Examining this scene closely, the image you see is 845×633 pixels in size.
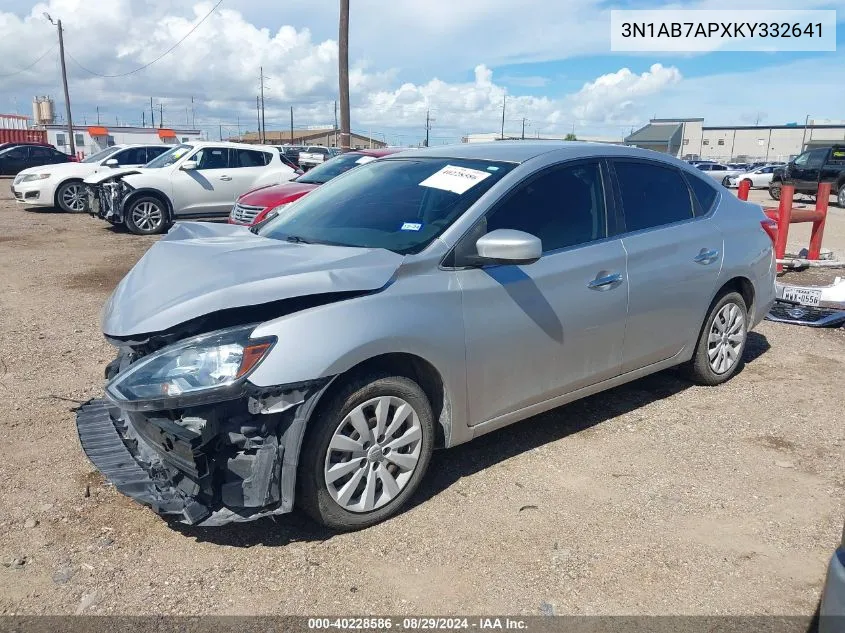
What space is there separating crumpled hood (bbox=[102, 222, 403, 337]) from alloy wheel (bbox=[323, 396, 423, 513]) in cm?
A: 56

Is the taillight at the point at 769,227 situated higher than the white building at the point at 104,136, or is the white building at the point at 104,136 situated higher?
the white building at the point at 104,136

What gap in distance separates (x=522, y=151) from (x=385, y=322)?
1554 millimetres

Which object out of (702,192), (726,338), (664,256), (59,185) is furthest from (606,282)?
(59,185)

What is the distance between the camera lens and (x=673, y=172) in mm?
4734

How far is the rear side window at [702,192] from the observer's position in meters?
4.83

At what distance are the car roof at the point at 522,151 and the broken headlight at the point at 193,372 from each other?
1.84m

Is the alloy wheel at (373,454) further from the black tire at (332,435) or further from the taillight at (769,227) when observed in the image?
the taillight at (769,227)

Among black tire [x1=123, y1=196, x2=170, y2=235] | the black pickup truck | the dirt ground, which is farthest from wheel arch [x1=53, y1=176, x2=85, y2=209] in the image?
the black pickup truck

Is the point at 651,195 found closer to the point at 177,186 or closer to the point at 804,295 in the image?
the point at 804,295

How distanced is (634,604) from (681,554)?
463 millimetres

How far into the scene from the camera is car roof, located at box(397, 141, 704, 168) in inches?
157

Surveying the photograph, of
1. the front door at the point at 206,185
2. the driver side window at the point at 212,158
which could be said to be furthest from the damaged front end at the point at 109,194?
the driver side window at the point at 212,158

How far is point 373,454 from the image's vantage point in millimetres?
3145

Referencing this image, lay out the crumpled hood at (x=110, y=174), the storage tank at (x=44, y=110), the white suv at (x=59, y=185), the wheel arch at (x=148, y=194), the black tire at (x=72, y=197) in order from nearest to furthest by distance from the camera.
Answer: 1. the wheel arch at (x=148, y=194)
2. the crumpled hood at (x=110, y=174)
3. the white suv at (x=59, y=185)
4. the black tire at (x=72, y=197)
5. the storage tank at (x=44, y=110)
